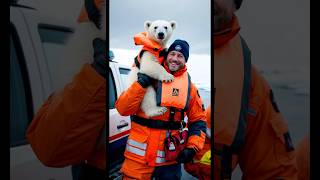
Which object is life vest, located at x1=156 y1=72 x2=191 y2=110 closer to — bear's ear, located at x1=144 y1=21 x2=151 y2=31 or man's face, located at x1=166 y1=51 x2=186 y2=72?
man's face, located at x1=166 y1=51 x2=186 y2=72

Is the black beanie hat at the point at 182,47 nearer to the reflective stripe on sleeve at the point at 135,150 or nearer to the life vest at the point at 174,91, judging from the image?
the life vest at the point at 174,91

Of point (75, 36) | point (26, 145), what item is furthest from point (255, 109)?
point (26, 145)

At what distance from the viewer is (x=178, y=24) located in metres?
2.34

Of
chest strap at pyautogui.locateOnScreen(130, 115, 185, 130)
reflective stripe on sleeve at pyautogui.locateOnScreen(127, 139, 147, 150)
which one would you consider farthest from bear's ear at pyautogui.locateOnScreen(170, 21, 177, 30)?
reflective stripe on sleeve at pyautogui.locateOnScreen(127, 139, 147, 150)

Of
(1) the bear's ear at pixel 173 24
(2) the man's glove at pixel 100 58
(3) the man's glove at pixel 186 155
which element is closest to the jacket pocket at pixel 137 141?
(3) the man's glove at pixel 186 155

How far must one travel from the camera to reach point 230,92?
2.37m

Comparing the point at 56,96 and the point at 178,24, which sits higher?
the point at 178,24

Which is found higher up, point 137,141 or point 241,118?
point 241,118

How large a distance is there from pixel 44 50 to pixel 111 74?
1.51 feet

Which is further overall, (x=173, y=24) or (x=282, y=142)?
(x=282, y=142)

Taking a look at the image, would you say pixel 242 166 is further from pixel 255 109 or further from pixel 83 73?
pixel 83 73

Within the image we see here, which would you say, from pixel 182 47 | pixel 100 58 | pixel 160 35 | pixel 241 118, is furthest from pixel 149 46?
pixel 241 118

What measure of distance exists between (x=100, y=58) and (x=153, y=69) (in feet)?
1.05

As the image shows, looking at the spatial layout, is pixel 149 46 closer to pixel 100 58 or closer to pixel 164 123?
pixel 100 58
